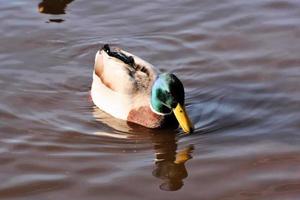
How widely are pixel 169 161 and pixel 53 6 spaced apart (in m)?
4.41

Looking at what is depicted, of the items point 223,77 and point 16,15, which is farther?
point 16,15

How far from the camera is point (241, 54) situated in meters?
7.75

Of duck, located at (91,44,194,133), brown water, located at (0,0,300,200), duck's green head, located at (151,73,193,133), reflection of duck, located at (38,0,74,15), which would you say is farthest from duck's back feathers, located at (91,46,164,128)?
reflection of duck, located at (38,0,74,15)

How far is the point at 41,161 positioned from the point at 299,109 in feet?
7.25

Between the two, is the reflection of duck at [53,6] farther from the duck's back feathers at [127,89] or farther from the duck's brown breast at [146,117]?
the duck's brown breast at [146,117]

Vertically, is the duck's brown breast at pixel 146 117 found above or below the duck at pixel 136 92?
below

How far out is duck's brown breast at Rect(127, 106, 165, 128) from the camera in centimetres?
651

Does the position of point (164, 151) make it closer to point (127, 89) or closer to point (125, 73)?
point (127, 89)

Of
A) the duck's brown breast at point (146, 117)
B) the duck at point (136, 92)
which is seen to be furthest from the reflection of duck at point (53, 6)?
the duck's brown breast at point (146, 117)

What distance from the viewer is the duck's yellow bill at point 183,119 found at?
619 centimetres

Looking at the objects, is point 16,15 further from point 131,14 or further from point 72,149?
point 72,149

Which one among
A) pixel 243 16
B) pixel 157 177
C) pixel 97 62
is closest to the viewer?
pixel 157 177

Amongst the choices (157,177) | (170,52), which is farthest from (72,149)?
(170,52)

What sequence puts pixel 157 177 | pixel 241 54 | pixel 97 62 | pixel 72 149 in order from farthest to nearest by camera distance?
pixel 241 54
pixel 97 62
pixel 72 149
pixel 157 177
